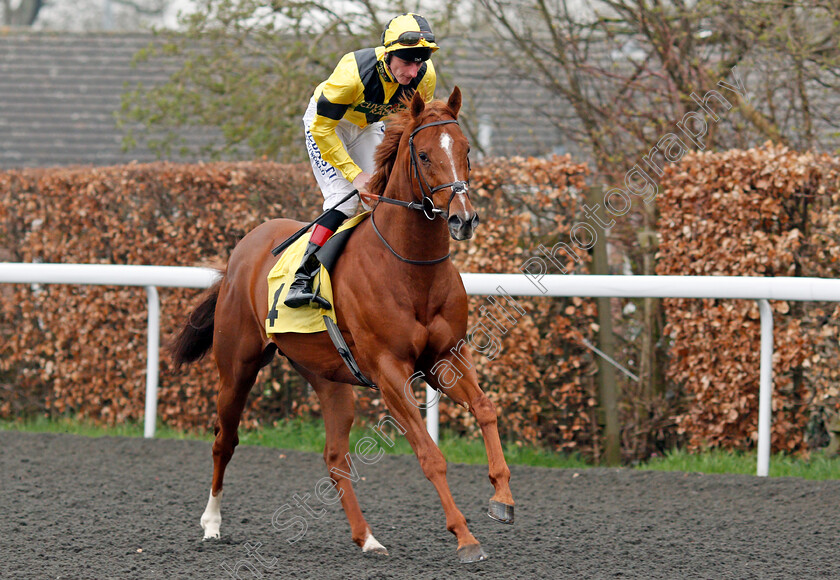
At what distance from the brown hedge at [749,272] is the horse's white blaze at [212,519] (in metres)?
2.96

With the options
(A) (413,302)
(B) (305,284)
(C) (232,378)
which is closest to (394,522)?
(C) (232,378)

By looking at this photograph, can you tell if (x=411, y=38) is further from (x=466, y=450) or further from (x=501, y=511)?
(x=466, y=450)

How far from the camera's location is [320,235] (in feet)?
13.6

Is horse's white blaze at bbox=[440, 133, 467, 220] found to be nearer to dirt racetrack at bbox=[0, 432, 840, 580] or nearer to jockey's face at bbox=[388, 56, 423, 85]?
jockey's face at bbox=[388, 56, 423, 85]

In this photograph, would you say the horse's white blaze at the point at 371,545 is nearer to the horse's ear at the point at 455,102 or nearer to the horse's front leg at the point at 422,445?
the horse's front leg at the point at 422,445

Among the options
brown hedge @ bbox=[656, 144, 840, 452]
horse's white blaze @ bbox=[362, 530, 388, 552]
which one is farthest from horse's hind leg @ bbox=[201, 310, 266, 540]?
brown hedge @ bbox=[656, 144, 840, 452]

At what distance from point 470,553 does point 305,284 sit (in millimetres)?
1388

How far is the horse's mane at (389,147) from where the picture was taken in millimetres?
3762

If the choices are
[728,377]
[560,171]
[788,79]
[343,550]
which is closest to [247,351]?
[343,550]

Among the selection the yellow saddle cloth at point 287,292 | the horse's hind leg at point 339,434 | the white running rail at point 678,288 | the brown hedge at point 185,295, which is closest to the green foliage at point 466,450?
the brown hedge at point 185,295

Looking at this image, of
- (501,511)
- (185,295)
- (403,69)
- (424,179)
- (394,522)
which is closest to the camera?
(501,511)

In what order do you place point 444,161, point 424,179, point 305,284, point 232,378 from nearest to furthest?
1. point 444,161
2. point 424,179
3. point 305,284
4. point 232,378

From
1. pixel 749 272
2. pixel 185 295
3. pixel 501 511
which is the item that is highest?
pixel 749 272

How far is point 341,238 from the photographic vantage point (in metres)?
4.05
